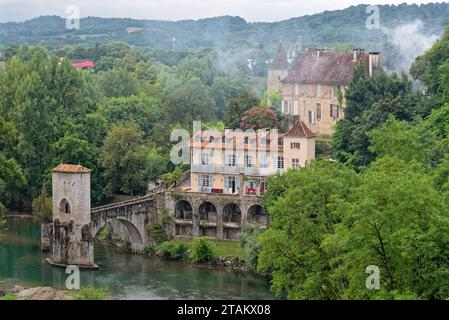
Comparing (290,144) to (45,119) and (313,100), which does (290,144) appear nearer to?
(313,100)

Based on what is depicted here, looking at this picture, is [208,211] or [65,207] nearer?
[65,207]

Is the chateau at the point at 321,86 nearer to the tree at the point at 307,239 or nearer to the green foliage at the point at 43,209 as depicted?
the green foliage at the point at 43,209

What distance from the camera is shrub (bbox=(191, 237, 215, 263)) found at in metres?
73.1

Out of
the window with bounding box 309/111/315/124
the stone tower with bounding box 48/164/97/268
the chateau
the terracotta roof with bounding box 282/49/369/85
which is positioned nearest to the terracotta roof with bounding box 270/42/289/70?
the terracotta roof with bounding box 282/49/369/85

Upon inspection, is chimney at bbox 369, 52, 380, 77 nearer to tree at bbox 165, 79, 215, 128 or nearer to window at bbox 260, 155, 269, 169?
window at bbox 260, 155, 269, 169

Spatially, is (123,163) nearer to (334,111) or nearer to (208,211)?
(208,211)

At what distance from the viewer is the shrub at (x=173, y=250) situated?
74931mm

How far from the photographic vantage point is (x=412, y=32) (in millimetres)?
144125

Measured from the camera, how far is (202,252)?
240ft

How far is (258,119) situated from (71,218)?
18.2 meters

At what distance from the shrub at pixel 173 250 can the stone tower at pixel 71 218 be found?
4484mm

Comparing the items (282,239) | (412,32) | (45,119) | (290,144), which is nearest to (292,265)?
(282,239)

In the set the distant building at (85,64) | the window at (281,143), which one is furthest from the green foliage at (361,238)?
the distant building at (85,64)

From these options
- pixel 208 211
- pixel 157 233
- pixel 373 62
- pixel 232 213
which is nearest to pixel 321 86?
pixel 373 62
